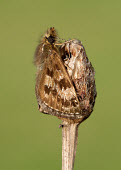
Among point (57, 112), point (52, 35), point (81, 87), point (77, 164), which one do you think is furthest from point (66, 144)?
point (77, 164)

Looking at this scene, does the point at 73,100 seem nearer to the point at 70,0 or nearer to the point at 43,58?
the point at 43,58

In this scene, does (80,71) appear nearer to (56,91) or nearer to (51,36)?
(56,91)

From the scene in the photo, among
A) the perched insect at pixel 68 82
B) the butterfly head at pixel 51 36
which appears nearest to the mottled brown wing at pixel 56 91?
the perched insect at pixel 68 82

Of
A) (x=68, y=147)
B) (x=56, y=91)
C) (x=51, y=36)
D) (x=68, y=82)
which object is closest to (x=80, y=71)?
(x=68, y=82)

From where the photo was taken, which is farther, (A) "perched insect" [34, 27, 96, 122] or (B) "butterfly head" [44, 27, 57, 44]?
(B) "butterfly head" [44, 27, 57, 44]

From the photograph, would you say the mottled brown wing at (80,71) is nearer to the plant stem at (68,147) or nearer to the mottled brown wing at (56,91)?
the mottled brown wing at (56,91)

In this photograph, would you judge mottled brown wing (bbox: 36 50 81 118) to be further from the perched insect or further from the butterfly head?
the butterfly head

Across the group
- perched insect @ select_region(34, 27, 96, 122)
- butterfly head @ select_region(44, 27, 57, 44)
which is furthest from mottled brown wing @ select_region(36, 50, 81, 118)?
butterfly head @ select_region(44, 27, 57, 44)
